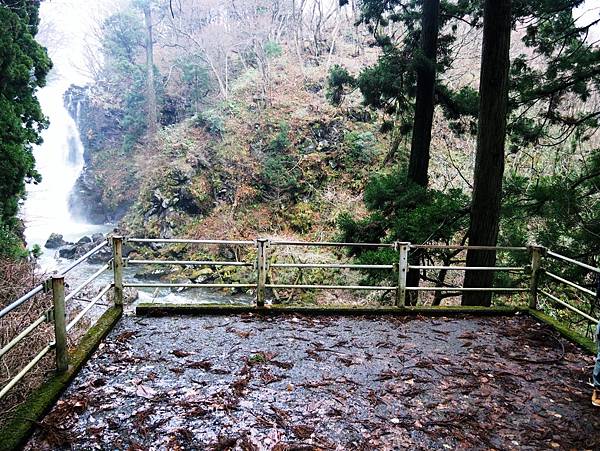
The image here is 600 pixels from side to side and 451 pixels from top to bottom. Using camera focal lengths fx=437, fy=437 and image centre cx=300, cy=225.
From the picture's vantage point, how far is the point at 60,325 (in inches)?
141

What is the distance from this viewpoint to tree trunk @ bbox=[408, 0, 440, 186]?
8219 millimetres

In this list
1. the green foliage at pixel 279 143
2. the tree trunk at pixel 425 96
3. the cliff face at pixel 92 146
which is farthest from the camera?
the cliff face at pixel 92 146

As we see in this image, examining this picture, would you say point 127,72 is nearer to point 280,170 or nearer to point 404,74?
point 280,170

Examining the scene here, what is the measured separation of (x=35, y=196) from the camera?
24.2 metres

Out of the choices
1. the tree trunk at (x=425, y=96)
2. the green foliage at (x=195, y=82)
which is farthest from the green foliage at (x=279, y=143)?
the tree trunk at (x=425, y=96)

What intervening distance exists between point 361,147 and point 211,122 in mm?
7746

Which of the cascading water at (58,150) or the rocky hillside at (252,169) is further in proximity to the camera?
the cascading water at (58,150)

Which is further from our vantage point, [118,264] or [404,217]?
[404,217]

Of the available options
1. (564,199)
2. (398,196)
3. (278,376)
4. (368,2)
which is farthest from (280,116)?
(278,376)

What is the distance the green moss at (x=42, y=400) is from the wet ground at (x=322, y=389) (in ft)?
0.27

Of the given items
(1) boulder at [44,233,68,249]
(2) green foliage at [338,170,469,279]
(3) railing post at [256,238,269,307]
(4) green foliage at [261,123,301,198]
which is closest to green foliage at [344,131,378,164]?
(4) green foliage at [261,123,301,198]

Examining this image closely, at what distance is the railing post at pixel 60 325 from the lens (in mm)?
3479

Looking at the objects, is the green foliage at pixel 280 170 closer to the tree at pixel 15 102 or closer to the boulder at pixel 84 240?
the boulder at pixel 84 240

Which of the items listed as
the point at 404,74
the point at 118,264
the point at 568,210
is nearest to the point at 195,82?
the point at 404,74
